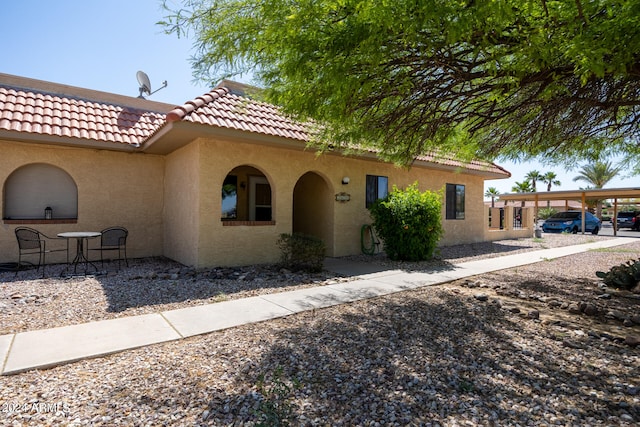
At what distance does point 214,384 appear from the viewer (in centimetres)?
306

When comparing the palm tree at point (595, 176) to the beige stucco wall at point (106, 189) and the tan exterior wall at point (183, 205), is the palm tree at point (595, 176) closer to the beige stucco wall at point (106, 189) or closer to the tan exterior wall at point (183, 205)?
the tan exterior wall at point (183, 205)

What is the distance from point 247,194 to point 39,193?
5785 mm

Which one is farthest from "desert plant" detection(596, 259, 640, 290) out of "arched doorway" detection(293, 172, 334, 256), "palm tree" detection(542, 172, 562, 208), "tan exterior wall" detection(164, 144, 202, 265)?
"palm tree" detection(542, 172, 562, 208)

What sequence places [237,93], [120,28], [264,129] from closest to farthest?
[120,28] → [264,129] → [237,93]

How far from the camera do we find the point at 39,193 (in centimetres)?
907

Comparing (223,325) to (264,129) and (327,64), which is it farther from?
(264,129)

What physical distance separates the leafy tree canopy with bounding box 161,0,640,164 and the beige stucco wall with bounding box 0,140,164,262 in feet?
21.5

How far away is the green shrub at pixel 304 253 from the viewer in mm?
8078

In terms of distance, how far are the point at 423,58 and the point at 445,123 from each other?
2376mm

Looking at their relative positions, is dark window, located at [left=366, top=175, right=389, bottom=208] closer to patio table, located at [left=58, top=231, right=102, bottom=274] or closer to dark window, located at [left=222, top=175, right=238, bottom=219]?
dark window, located at [left=222, top=175, right=238, bottom=219]

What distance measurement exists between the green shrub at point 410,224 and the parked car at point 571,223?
2060cm

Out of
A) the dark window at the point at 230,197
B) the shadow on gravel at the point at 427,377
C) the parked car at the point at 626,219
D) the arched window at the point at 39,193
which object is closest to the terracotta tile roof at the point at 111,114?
the arched window at the point at 39,193

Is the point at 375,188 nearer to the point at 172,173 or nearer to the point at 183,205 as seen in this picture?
the point at 183,205

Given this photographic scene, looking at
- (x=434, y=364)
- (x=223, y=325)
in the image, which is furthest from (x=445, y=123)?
(x=223, y=325)
